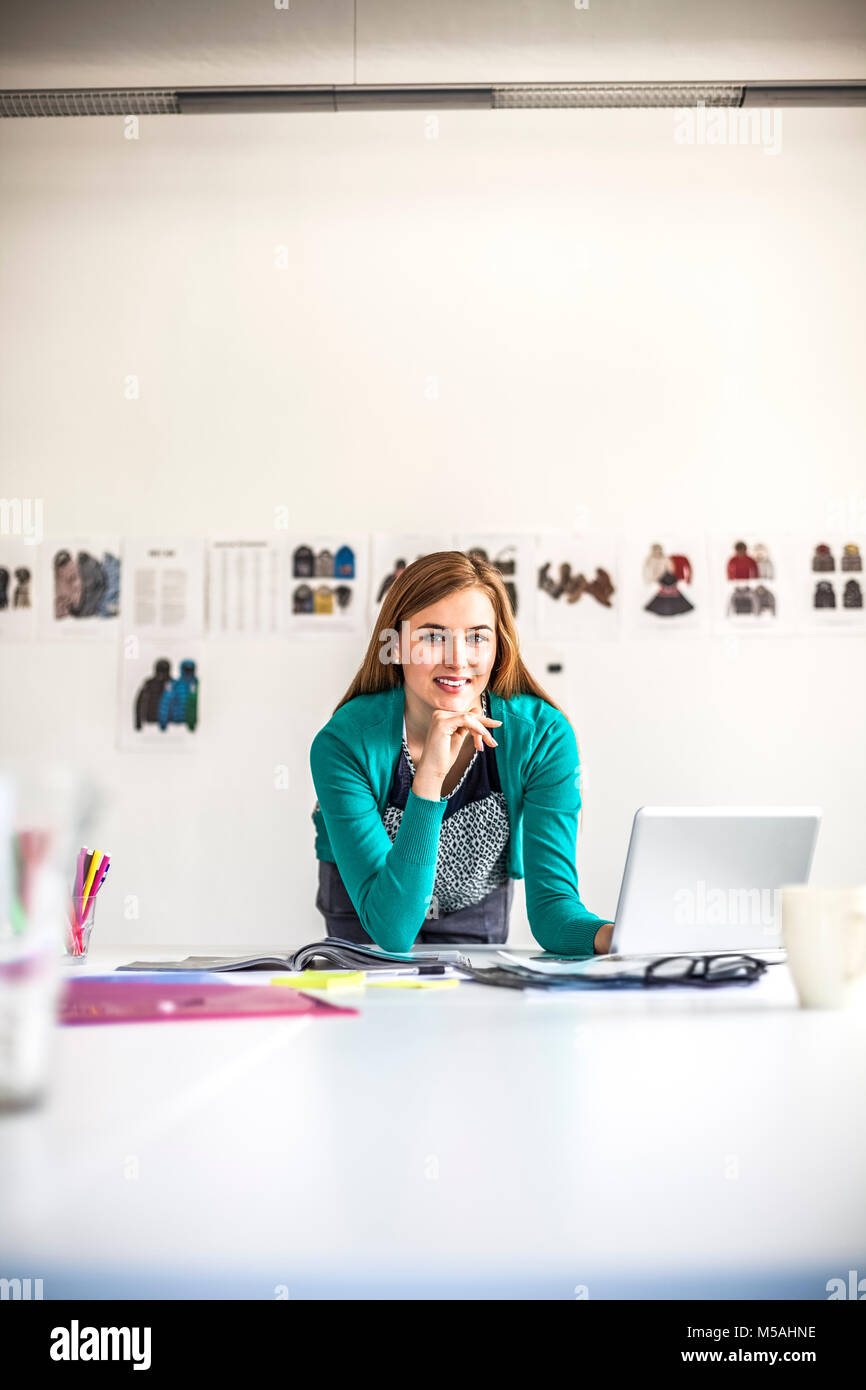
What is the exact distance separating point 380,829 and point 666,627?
1.71 metres

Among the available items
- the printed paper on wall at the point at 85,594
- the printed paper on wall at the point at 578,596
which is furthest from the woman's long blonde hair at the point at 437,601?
the printed paper on wall at the point at 85,594

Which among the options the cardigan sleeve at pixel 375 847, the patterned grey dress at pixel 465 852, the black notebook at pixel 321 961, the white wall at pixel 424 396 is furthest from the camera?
the white wall at pixel 424 396

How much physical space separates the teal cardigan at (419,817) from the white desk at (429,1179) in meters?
0.97

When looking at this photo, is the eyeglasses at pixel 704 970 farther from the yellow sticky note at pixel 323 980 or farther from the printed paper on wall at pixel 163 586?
the printed paper on wall at pixel 163 586

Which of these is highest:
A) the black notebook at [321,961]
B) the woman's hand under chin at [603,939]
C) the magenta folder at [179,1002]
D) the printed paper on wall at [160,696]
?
the printed paper on wall at [160,696]

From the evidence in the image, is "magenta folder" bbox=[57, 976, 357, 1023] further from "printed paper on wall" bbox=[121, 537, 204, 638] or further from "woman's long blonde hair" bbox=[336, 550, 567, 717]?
"printed paper on wall" bbox=[121, 537, 204, 638]

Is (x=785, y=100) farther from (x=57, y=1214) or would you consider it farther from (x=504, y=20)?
(x=57, y=1214)

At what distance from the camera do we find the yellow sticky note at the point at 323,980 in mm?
973

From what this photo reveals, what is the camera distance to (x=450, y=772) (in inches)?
72.9

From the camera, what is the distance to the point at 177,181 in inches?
132

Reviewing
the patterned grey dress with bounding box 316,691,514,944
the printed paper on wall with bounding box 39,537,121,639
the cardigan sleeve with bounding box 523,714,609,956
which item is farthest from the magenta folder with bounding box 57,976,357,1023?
the printed paper on wall with bounding box 39,537,121,639

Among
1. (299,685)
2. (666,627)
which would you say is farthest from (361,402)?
(666,627)

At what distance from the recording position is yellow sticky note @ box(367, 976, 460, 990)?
99 cm

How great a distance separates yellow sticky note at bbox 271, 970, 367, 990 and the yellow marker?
45 centimetres
